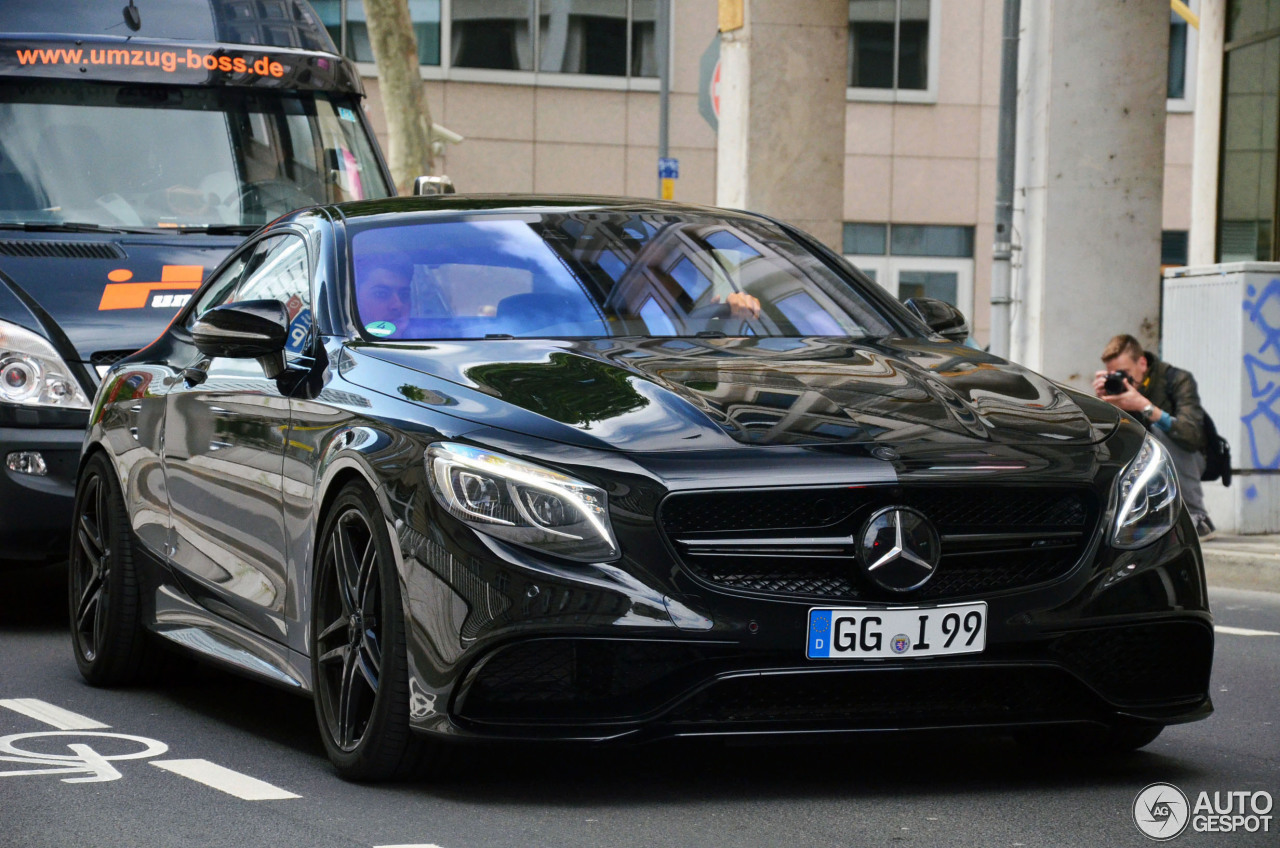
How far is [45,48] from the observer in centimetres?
1069

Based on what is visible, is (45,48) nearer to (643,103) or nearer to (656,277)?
(656,277)

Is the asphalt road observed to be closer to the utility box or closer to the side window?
the side window

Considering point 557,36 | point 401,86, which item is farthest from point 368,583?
point 557,36

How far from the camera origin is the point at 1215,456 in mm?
13062

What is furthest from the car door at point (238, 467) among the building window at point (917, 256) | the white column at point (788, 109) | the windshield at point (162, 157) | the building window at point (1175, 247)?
the building window at point (1175, 247)

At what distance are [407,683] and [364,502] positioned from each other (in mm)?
463

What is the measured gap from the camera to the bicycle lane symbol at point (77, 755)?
5750mm

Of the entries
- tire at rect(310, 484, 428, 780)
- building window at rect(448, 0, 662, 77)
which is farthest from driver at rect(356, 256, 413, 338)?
building window at rect(448, 0, 662, 77)

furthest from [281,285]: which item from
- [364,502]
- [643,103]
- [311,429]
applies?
[643,103]

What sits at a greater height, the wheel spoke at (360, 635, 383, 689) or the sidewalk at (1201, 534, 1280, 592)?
the wheel spoke at (360, 635, 383, 689)

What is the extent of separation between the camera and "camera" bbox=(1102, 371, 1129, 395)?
42.9 ft

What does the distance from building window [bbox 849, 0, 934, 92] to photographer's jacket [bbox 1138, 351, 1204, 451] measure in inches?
1087

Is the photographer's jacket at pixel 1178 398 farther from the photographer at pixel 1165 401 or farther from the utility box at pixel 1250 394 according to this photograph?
the utility box at pixel 1250 394

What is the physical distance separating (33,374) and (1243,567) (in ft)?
21.0
